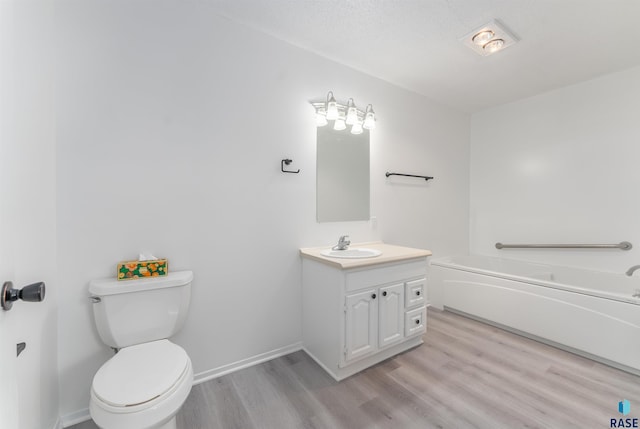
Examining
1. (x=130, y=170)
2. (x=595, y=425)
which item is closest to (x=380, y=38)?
(x=130, y=170)

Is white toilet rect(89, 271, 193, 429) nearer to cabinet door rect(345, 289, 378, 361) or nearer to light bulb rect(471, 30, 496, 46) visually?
cabinet door rect(345, 289, 378, 361)

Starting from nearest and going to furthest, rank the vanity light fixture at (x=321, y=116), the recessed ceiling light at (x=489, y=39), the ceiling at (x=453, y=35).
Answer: the ceiling at (x=453, y=35) < the recessed ceiling light at (x=489, y=39) < the vanity light fixture at (x=321, y=116)

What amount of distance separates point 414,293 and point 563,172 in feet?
7.34

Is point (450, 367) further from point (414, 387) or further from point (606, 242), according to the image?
point (606, 242)

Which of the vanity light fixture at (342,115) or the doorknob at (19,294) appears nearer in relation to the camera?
the doorknob at (19,294)

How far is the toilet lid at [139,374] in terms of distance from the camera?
1012 mm

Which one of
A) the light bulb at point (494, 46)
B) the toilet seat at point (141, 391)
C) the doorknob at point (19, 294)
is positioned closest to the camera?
the doorknob at point (19, 294)

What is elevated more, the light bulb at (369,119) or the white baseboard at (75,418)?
the light bulb at (369,119)

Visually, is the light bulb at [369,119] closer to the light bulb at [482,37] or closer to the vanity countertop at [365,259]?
the light bulb at [482,37]

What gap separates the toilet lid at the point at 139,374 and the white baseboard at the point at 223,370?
0.51 m

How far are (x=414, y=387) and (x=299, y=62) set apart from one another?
241 cm

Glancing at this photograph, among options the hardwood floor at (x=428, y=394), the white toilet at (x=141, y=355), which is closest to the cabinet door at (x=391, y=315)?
the hardwood floor at (x=428, y=394)

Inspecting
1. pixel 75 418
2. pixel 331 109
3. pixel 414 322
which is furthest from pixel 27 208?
pixel 414 322

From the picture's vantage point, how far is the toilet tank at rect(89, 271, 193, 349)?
134cm
